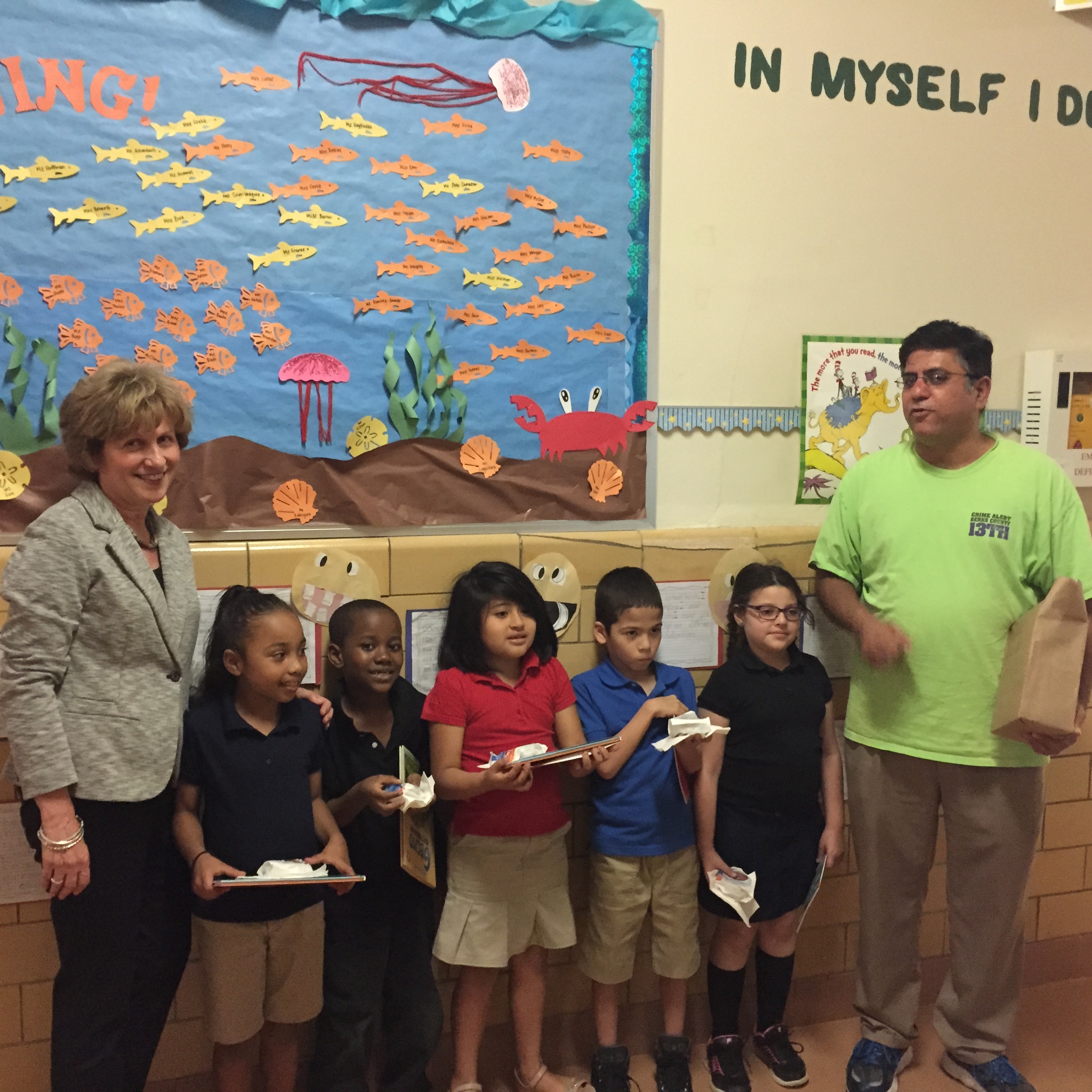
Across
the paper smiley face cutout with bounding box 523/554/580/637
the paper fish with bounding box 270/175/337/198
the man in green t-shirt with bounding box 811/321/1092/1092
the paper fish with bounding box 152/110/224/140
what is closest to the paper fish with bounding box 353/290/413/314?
the paper fish with bounding box 270/175/337/198

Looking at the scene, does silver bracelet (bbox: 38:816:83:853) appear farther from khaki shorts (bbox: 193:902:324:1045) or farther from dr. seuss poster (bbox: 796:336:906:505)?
dr. seuss poster (bbox: 796:336:906:505)

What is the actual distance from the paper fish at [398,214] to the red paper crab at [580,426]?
0.46 m

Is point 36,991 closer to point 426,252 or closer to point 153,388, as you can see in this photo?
point 153,388

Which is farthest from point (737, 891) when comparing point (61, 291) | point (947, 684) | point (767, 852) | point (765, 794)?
point (61, 291)

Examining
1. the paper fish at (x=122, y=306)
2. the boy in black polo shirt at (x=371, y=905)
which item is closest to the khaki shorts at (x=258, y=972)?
the boy in black polo shirt at (x=371, y=905)

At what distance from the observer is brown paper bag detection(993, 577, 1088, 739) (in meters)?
1.93

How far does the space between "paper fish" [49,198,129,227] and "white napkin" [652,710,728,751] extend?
5.26ft

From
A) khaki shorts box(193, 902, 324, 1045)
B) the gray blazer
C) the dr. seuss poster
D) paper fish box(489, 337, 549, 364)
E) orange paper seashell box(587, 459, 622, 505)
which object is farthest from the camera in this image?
the dr. seuss poster

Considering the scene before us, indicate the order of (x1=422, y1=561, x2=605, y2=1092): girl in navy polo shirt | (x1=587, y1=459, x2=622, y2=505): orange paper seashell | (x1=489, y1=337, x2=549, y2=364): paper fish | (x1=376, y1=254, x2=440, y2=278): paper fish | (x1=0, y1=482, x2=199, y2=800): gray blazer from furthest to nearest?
(x1=587, y1=459, x2=622, y2=505): orange paper seashell → (x1=489, y1=337, x2=549, y2=364): paper fish → (x1=376, y1=254, x2=440, y2=278): paper fish → (x1=422, y1=561, x2=605, y2=1092): girl in navy polo shirt → (x1=0, y1=482, x2=199, y2=800): gray blazer

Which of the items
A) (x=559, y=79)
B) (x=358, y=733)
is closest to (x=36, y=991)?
(x=358, y=733)

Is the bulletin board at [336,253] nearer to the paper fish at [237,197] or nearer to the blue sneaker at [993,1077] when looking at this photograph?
the paper fish at [237,197]

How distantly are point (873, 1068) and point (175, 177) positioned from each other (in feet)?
8.54

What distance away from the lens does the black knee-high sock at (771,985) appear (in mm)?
2279

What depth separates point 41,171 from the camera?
6.15 feet
